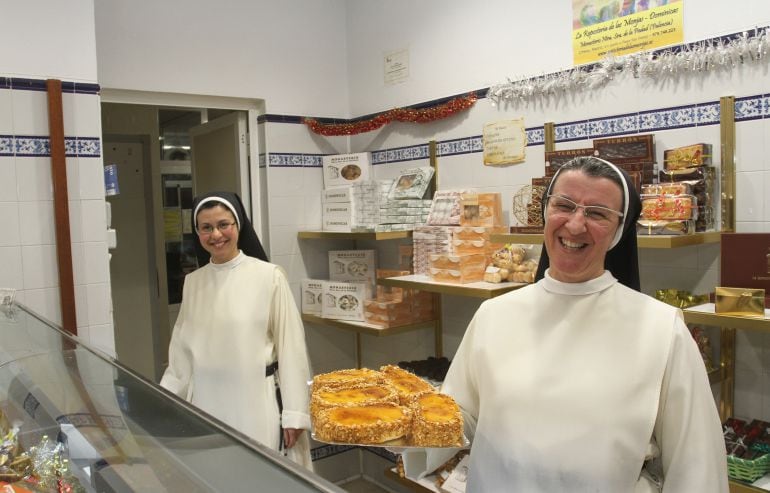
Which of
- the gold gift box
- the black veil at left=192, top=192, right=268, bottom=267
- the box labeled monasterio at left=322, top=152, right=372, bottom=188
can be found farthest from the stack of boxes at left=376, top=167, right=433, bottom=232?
the gold gift box

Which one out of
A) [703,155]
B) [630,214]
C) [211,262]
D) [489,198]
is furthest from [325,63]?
[630,214]

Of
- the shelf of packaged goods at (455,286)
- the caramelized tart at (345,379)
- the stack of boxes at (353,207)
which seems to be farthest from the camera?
the stack of boxes at (353,207)

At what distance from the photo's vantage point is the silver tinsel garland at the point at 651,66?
2611 millimetres

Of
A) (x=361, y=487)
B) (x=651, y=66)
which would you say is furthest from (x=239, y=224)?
(x=361, y=487)

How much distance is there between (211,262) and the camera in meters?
3.04

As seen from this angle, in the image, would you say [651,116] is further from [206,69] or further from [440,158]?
[206,69]

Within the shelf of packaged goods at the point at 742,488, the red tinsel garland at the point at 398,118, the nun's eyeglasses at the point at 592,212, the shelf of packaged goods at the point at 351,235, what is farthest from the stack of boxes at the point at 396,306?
the nun's eyeglasses at the point at 592,212

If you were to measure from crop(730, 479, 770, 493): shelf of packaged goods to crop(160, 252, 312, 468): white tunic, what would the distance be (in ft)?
5.29

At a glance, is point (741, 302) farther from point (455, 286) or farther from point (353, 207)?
point (353, 207)

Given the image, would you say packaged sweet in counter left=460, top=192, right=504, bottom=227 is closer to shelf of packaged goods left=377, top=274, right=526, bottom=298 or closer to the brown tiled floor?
shelf of packaged goods left=377, top=274, right=526, bottom=298

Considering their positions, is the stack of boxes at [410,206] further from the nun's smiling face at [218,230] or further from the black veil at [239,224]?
the nun's smiling face at [218,230]

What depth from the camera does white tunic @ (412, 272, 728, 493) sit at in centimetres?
144

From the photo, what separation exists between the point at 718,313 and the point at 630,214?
41.6 inches

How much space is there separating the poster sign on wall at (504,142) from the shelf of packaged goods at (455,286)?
72 cm
